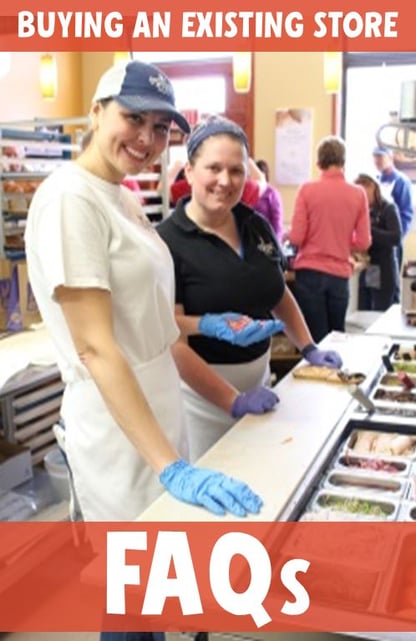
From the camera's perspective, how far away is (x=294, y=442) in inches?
66.5

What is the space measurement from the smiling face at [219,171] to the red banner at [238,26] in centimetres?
402

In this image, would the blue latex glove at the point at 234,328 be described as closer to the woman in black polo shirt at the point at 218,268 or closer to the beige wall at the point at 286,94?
the woman in black polo shirt at the point at 218,268

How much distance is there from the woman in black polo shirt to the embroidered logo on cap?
39cm

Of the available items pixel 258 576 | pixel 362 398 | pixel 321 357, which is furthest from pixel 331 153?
pixel 258 576

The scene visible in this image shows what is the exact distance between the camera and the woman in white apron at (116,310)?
1.36 meters

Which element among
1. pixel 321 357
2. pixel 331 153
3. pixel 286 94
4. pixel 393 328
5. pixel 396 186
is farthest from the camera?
pixel 286 94

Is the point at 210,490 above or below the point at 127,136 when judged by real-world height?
below

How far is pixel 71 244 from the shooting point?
4.52 feet

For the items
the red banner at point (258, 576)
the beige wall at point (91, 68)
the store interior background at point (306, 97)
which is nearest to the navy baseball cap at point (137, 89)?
the red banner at point (258, 576)

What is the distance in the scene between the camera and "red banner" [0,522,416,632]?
3.54 ft

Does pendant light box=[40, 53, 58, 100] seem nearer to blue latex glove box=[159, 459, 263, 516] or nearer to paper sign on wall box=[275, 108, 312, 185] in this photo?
paper sign on wall box=[275, 108, 312, 185]

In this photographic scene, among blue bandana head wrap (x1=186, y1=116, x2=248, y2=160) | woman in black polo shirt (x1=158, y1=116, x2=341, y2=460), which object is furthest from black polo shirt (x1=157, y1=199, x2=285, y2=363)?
blue bandana head wrap (x1=186, y1=116, x2=248, y2=160)

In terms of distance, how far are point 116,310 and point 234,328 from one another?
52cm

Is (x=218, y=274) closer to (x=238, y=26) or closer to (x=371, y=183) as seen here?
(x=371, y=183)
